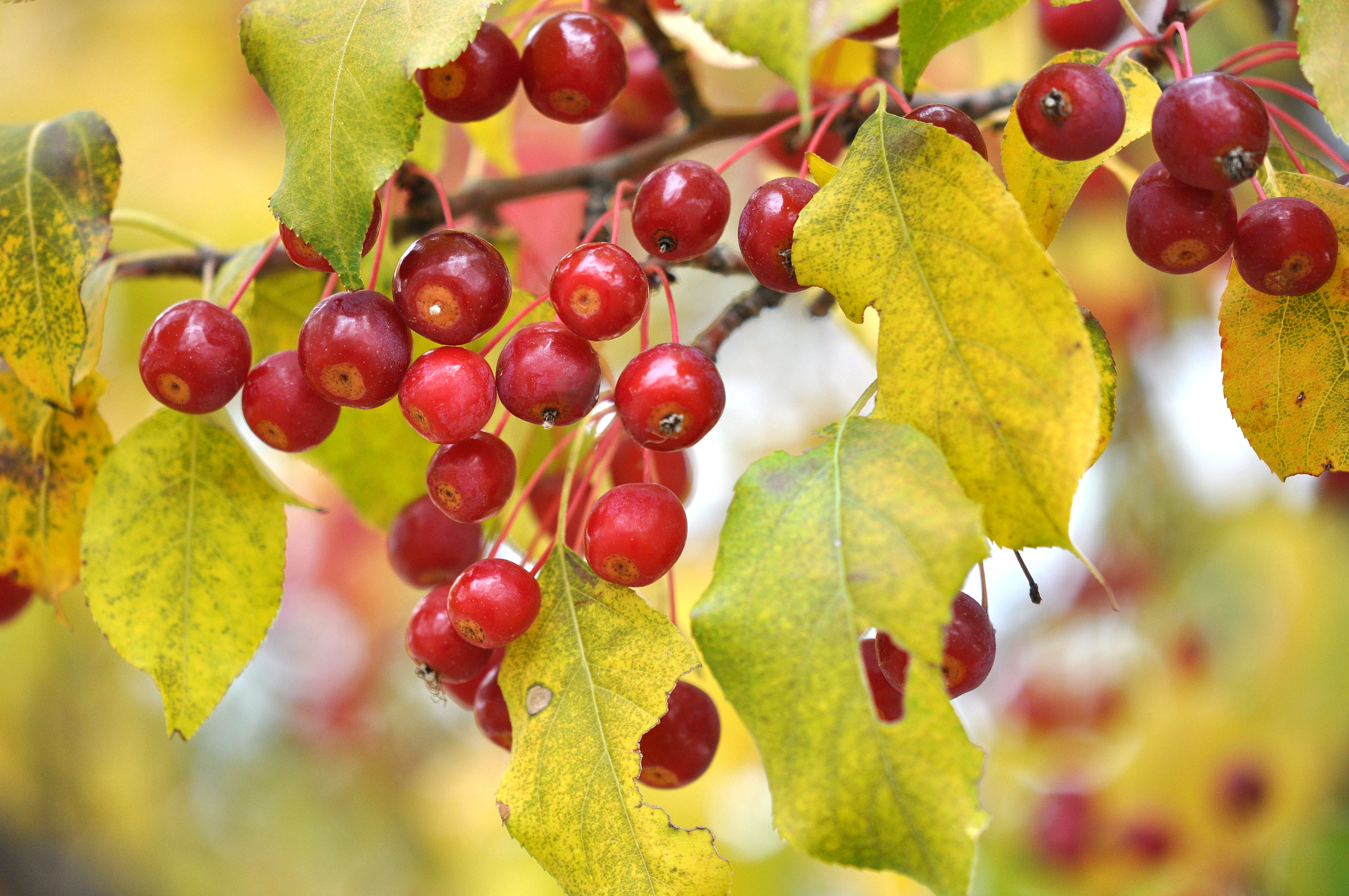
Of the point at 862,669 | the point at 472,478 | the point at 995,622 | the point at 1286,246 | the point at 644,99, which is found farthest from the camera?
the point at 995,622

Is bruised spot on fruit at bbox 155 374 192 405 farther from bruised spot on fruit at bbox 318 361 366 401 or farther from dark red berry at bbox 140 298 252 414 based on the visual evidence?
bruised spot on fruit at bbox 318 361 366 401

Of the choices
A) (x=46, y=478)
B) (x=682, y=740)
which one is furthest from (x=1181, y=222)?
(x=46, y=478)

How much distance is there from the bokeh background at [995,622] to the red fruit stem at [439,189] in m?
0.42

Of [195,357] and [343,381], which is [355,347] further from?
[195,357]

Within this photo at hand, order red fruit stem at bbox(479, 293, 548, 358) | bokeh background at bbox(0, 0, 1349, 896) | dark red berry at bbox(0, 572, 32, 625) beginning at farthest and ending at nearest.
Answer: bokeh background at bbox(0, 0, 1349, 896) → dark red berry at bbox(0, 572, 32, 625) → red fruit stem at bbox(479, 293, 548, 358)

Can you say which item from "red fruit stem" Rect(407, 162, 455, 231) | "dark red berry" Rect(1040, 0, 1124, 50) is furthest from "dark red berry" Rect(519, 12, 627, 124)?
"dark red berry" Rect(1040, 0, 1124, 50)

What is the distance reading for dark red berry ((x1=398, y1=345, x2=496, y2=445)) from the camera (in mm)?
A: 767

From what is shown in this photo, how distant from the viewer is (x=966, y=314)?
2.19 feet

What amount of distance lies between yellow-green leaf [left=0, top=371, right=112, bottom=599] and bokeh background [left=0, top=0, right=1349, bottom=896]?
2.35 ft

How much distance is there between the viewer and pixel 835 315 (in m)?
1.58

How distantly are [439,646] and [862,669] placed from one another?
0.41 meters

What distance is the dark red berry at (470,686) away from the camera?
3.06 ft

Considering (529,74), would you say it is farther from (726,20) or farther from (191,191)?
(191,191)

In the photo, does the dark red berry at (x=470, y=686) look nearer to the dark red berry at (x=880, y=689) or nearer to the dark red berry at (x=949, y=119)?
the dark red berry at (x=880, y=689)
